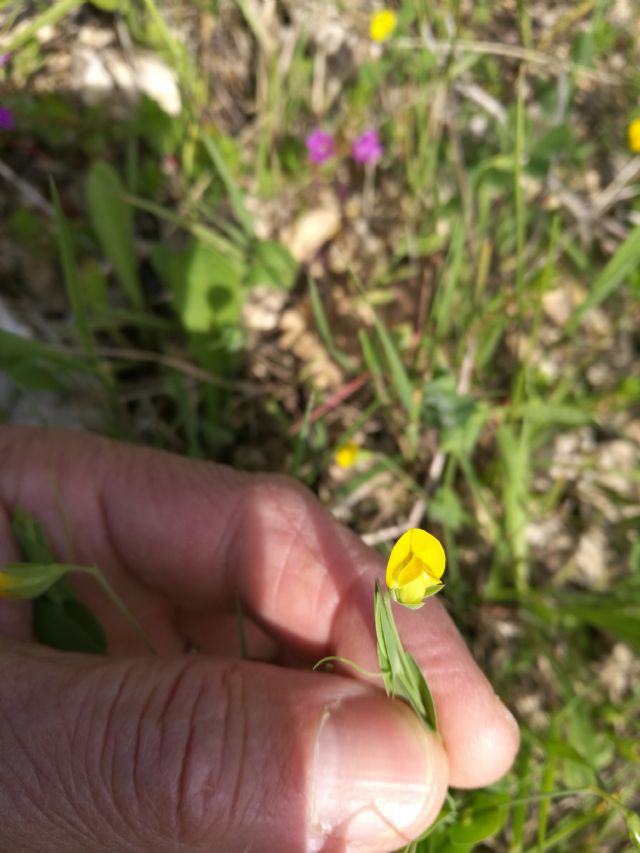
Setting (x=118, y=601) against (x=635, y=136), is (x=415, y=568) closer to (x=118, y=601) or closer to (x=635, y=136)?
(x=118, y=601)

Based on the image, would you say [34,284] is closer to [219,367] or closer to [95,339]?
[95,339]

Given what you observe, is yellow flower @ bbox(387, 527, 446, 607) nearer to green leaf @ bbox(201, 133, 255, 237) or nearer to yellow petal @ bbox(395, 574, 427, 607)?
yellow petal @ bbox(395, 574, 427, 607)

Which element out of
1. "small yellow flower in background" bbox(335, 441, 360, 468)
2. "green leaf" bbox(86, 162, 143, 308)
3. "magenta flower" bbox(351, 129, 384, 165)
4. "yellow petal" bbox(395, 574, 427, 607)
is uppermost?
"green leaf" bbox(86, 162, 143, 308)

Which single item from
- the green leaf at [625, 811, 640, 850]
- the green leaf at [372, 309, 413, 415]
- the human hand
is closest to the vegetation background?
the green leaf at [372, 309, 413, 415]

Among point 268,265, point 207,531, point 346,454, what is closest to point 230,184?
point 268,265

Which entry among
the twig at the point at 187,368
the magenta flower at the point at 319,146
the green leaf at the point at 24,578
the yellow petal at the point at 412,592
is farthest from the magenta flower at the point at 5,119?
the yellow petal at the point at 412,592
